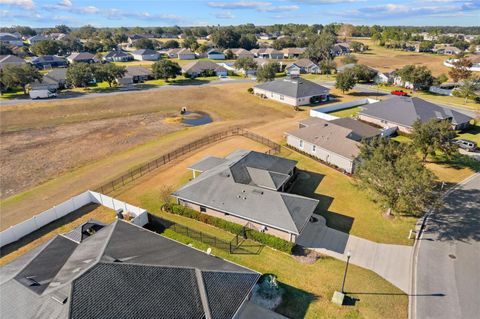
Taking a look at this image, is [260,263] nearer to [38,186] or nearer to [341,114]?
[38,186]

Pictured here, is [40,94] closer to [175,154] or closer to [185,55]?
[175,154]

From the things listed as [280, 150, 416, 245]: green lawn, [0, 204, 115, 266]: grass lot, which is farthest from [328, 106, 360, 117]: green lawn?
[0, 204, 115, 266]: grass lot

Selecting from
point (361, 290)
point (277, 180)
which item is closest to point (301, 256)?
point (361, 290)

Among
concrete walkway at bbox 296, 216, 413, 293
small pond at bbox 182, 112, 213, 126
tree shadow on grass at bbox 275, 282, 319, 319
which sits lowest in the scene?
tree shadow on grass at bbox 275, 282, 319, 319

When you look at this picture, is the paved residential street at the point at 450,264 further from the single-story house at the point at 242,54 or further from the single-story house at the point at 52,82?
the single-story house at the point at 242,54

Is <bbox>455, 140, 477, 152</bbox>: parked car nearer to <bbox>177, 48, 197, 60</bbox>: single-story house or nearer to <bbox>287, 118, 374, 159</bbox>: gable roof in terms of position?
<bbox>287, 118, 374, 159</bbox>: gable roof

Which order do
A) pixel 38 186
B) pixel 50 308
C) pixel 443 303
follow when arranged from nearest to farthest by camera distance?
pixel 50 308 → pixel 443 303 → pixel 38 186

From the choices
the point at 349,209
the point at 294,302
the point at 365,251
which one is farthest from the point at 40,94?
the point at 365,251
